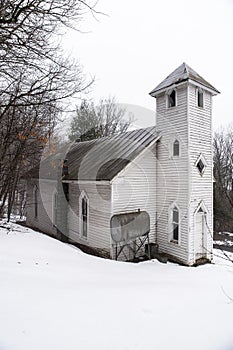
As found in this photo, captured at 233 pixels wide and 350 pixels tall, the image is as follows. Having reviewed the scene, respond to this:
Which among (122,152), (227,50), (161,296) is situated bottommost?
(161,296)

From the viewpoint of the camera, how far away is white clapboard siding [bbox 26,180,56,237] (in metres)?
14.3

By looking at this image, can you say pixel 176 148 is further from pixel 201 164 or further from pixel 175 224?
pixel 175 224

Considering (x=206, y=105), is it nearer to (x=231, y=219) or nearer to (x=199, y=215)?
(x=199, y=215)

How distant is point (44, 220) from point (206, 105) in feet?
36.7

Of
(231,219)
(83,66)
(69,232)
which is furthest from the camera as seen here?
(231,219)

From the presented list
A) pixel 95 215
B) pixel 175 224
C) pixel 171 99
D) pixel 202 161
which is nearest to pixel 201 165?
pixel 202 161

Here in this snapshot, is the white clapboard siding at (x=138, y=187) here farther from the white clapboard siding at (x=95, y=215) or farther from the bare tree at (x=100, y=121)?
the bare tree at (x=100, y=121)

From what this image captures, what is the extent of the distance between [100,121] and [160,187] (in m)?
17.5

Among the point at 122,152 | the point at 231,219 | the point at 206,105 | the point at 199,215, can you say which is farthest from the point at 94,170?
the point at 231,219

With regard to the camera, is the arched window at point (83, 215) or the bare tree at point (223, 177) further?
the bare tree at point (223, 177)

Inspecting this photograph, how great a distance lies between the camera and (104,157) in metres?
12.1

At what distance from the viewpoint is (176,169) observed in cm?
1097

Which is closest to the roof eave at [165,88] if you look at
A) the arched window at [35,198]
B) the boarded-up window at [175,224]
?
the boarded-up window at [175,224]

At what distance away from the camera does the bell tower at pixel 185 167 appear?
34.4 feet
